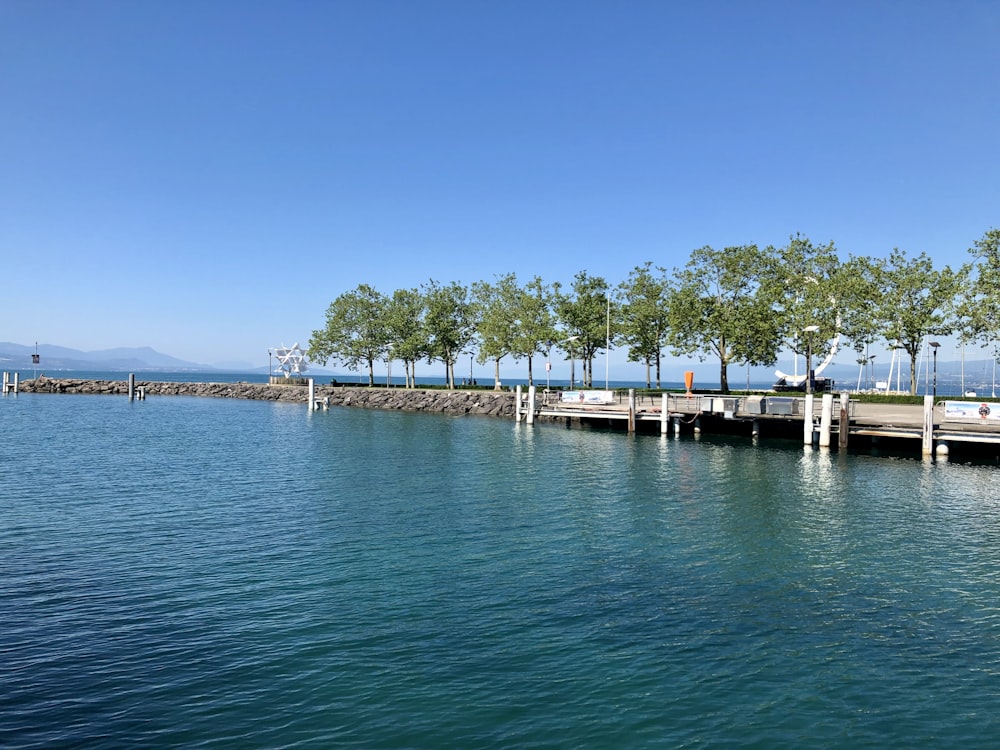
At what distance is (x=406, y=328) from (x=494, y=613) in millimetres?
83407

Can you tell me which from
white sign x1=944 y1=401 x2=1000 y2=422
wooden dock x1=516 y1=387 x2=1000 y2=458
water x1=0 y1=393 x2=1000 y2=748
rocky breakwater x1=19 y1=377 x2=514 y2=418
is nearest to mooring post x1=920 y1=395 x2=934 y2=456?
wooden dock x1=516 y1=387 x2=1000 y2=458

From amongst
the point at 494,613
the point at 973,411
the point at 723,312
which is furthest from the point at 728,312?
the point at 494,613

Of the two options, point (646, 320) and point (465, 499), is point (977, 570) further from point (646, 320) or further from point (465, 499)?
point (646, 320)

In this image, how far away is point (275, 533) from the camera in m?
20.2

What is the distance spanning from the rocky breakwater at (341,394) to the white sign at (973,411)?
39325mm

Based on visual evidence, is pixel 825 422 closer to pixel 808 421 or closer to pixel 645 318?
pixel 808 421

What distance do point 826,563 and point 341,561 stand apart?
13.1 metres

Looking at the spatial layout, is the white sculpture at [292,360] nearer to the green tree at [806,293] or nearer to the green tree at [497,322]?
the green tree at [497,322]

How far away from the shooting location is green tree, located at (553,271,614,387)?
7694 cm

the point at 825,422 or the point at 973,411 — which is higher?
the point at 973,411

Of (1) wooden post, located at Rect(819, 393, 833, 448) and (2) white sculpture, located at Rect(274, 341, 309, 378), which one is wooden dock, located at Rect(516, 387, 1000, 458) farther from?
(2) white sculpture, located at Rect(274, 341, 309, 378)

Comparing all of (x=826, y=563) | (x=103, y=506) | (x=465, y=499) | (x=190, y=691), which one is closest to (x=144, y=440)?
(x=103, y=506)

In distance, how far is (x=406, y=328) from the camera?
95.4 metres

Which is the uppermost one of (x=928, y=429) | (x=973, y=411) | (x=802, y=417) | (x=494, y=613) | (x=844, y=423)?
(x=973, y=411)
